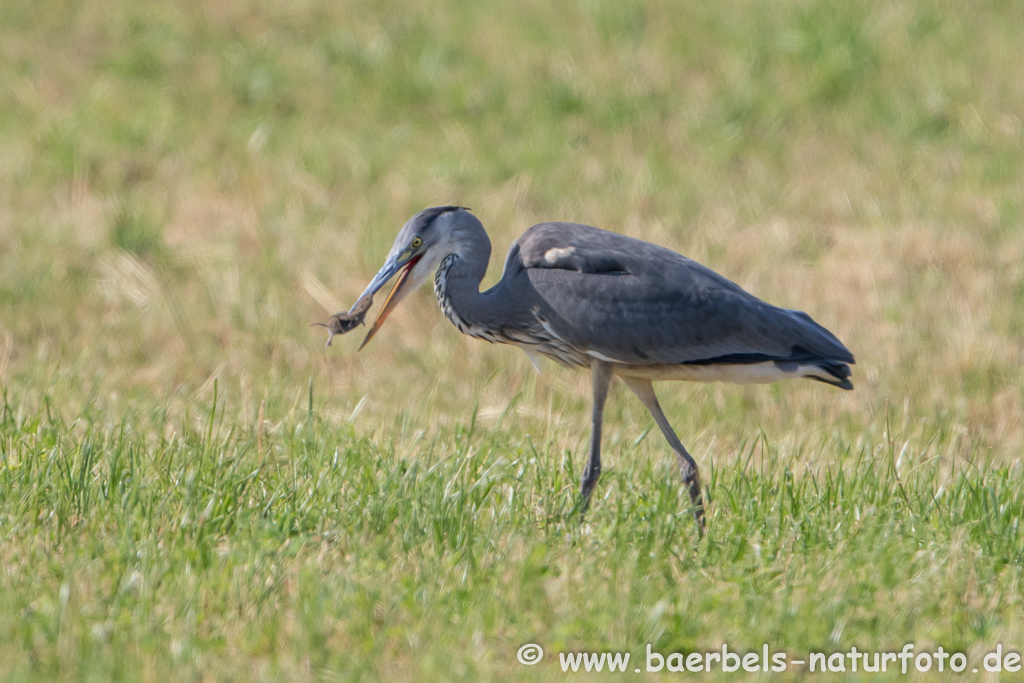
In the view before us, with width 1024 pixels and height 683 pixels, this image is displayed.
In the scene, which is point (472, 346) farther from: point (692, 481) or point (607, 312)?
point (692, 481)

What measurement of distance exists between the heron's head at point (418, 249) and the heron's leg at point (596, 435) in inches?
33.3

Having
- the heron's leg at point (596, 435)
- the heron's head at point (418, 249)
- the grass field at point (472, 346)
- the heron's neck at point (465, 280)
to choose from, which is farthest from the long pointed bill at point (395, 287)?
the heron's leg at point (596, 435)

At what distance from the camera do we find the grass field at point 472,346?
12.8 ft

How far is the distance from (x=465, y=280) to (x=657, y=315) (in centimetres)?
86

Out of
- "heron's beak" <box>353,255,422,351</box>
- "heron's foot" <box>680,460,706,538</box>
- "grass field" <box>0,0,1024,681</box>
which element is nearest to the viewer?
"grass field" <box>0,0,1024,681</box>

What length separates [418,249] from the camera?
17.7 feet

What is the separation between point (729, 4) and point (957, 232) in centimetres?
492

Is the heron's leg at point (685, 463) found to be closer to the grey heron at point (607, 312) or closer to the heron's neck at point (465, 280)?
the grey heron at point (607, 312)

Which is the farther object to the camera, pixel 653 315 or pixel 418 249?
pixel 418 249

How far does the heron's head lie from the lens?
211 inches

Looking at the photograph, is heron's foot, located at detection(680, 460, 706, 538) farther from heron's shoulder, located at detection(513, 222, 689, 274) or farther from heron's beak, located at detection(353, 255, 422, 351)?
heron's beak, located at detection(353, 255, 422, 351)

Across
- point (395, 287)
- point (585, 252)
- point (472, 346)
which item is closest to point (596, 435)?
point (585, 252)

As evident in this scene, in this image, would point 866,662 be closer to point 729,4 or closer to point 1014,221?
point 1014,221

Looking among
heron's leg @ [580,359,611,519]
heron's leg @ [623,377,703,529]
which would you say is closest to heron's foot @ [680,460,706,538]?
heron's leg @ [623,377,703,529]
